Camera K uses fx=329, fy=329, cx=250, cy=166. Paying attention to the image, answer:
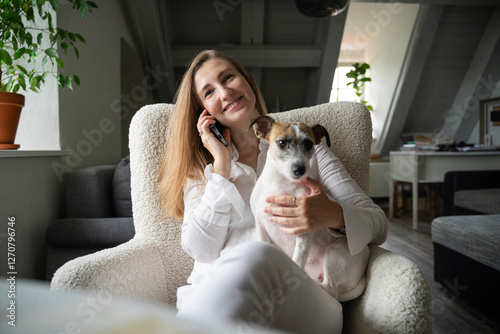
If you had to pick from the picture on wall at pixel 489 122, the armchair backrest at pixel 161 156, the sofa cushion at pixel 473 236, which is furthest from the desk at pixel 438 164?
the armchair backrest at pixel 161 156

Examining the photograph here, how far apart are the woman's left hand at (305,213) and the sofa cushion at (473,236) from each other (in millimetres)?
1504

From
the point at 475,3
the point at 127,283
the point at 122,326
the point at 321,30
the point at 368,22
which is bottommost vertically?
the point at 127,283

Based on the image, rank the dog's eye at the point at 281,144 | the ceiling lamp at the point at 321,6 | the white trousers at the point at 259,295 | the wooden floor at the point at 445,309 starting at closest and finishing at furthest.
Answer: the white trousers at the point at 259,295, the dog's eye at the point at 281,144, the wooden floor at the point at 445,309, the ceiling lamp at the point at 321,6

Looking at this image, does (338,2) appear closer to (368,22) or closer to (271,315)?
(271,315)

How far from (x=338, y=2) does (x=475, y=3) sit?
8.75ft

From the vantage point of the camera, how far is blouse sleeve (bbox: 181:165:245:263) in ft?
3.53

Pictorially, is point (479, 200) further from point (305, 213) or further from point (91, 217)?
point (91, 217)

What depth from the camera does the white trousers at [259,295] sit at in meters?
0.67

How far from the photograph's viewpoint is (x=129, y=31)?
3.88 m

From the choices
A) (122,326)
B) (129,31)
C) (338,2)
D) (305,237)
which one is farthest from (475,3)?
(122,326)

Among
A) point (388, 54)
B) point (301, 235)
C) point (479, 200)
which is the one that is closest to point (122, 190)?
point (301, 235)

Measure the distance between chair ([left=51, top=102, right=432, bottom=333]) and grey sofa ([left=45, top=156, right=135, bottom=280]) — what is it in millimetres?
759

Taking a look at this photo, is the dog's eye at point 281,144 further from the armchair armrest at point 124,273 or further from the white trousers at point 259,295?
the armchair armrest at point 124,273

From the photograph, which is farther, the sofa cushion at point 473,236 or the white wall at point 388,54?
the white wall at point 388,54
